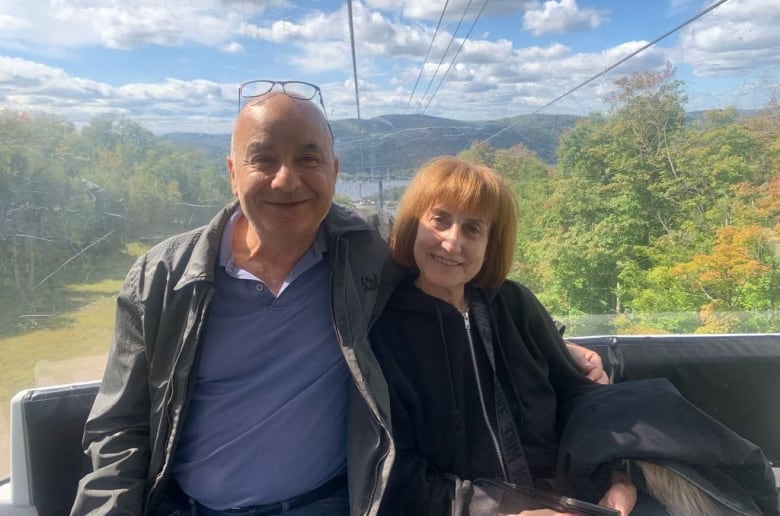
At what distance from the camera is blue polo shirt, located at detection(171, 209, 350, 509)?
1533 millimetres

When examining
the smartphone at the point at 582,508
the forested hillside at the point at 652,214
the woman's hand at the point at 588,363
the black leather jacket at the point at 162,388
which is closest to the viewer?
the smartphone at the point at 582,508

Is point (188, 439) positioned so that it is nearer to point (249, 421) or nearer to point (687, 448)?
point (249, 421)

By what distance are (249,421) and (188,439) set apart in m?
0.19

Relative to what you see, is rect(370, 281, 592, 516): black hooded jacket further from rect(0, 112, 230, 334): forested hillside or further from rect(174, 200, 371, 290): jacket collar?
rect(0, 112, 230, 334): forested hillside

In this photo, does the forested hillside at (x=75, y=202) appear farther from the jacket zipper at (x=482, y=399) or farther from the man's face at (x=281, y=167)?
the jacket zipper at (x=482, y=399)

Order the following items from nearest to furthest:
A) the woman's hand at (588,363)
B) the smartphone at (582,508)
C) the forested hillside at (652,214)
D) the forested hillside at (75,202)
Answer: the smartphone at (582,508) → the woman's hand at (588,363) → the forested hillside at (75,202) → the forested hillside at (652,214)

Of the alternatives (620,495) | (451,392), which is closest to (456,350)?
(451,392)

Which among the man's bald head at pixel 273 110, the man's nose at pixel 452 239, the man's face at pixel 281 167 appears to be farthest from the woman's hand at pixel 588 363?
the man's bald head at pixel 273 110

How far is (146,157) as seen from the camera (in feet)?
6.72

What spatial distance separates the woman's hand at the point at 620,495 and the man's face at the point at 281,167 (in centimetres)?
107

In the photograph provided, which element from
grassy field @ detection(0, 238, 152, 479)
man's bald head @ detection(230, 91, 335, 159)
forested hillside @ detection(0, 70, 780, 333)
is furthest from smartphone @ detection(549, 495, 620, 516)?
grassy field @ detection(0, 238, 152, 479)

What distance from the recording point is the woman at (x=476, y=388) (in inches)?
56.9

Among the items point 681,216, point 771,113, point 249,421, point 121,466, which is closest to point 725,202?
point 681,216

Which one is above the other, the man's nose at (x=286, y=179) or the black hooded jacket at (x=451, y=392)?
the man's nose at (x=286, y=179)
